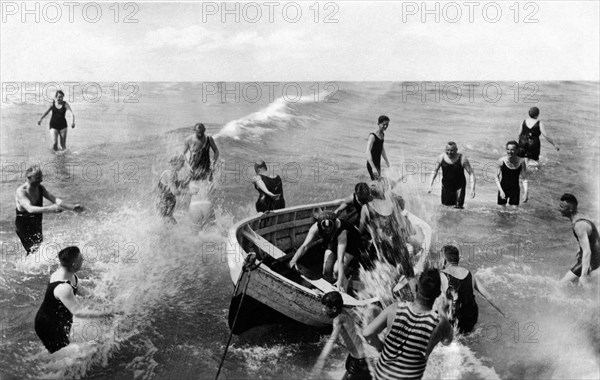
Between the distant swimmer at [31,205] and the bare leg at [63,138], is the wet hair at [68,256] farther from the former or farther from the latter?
the bare leg at [63,138]

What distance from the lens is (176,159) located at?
5691 millimetres

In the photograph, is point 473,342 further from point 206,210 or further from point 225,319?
point 206,210

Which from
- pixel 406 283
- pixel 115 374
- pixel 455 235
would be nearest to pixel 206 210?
pixel 115 374

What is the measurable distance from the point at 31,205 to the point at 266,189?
2300 mm

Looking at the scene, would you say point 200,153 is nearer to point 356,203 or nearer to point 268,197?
point 268,197

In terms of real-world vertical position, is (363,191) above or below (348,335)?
above

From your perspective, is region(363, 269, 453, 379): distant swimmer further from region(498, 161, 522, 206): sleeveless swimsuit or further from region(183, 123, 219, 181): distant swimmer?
region(183, 123, 219, 181): distant swimmer

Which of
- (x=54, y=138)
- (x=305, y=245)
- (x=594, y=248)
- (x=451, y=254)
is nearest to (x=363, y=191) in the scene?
(x=305, y=245)

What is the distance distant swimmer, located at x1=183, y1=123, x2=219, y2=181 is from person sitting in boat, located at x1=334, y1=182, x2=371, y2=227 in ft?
5.10

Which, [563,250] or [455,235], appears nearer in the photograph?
[563,250]

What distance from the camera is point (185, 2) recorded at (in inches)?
205

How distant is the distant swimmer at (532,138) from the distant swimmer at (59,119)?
189 inches

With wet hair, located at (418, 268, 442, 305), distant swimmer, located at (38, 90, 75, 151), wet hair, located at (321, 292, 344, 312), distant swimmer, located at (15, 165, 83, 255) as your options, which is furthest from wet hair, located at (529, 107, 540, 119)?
distant swimmer, located at (38, 90, 75, 151)

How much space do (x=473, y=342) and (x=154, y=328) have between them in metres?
2.99
